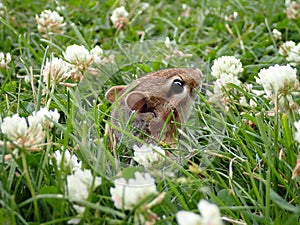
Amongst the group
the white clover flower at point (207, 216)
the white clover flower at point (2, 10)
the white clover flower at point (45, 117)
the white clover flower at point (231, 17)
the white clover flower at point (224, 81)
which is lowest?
the white clover flower at point (224, 81)

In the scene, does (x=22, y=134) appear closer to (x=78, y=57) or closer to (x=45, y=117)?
(x=45, y=117)

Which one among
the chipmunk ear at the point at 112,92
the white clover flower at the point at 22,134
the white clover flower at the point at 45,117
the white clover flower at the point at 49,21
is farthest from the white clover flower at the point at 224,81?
the white clover flower at the point at 49,21

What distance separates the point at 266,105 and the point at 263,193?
1.65 feet

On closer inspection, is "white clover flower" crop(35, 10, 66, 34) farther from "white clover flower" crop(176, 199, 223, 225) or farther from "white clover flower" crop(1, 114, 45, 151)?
"white clover flower" crop(176, 199, 223, 225)

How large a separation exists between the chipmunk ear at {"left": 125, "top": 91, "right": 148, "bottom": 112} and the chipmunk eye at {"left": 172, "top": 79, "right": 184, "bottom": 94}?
17cm

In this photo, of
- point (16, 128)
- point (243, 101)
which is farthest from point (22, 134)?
point (243, 101)

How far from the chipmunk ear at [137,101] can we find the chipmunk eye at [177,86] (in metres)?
0.17

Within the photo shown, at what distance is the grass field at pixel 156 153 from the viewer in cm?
133

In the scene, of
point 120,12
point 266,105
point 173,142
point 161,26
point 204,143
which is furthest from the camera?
point 161,26

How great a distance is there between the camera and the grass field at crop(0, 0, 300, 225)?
4.37 ft

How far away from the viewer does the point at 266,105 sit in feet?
6.68

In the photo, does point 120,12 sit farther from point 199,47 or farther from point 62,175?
point 62,175

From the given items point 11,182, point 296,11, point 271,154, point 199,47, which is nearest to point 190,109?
point 271,154

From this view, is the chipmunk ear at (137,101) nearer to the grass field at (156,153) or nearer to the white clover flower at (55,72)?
the grass field at (156,153)
